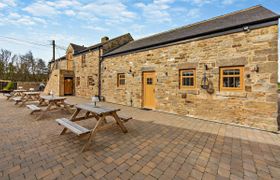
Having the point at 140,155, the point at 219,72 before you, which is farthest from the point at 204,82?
the point at 140,155

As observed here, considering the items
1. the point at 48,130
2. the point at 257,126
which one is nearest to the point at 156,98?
the point at 257,126

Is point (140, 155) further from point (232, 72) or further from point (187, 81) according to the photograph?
point (232, 72)

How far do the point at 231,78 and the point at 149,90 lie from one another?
424 cm

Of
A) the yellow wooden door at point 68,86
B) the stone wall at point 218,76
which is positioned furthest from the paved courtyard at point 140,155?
the yellow wooden door at point 68,86

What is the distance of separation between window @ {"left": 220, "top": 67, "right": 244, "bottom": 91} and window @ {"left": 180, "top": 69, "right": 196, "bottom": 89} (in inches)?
46.8

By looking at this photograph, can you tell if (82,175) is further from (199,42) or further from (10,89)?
(10,89)

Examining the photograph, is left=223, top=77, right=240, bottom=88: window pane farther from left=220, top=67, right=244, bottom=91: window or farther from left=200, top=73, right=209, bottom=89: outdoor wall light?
left=200, top=73, right=209, bottom=89: outdoor wall light

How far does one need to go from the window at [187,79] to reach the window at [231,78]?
3.90 feet

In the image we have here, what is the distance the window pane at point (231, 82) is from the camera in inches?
205

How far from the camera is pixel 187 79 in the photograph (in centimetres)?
654

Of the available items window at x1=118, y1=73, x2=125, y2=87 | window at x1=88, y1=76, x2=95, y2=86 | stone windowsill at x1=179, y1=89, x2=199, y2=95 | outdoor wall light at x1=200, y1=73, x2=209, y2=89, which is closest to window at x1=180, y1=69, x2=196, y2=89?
stone windowsill at x1=179, y1=89, x2=199, y2=95

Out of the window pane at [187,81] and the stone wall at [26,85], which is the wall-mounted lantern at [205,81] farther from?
the stone wall at [26,85]

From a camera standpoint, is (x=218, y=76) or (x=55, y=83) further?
(x=55, y=83)

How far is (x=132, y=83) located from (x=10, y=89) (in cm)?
1583
